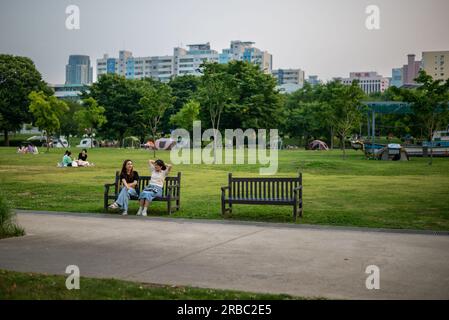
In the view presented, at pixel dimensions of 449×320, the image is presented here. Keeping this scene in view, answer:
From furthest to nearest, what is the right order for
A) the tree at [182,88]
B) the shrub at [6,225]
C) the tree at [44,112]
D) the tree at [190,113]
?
the tree at [182,88] < the tree at [190,113] < the tree at [44,112] < the shrub at [6,225]

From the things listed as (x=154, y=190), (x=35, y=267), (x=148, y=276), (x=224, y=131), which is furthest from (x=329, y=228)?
(x=224, y=131)

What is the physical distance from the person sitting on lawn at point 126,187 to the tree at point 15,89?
63680 mm

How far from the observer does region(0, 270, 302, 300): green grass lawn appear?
19.4ft

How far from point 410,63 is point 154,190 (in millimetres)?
141578

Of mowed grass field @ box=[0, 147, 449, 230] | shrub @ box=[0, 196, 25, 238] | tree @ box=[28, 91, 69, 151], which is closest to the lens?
shrub @ box=[0, 196, 25, 238]

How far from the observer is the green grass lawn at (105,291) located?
5918 millimetres

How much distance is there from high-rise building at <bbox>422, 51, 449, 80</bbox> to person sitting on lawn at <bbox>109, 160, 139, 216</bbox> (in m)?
66.7

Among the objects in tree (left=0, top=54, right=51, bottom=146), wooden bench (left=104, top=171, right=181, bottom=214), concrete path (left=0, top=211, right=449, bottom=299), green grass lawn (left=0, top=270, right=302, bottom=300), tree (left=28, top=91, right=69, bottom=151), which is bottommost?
concrete path (left=0, top=211, right=449, bottom=299)

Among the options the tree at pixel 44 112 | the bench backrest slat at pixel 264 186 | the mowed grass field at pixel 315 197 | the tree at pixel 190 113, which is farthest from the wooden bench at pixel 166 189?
the tree at pixel 190 113

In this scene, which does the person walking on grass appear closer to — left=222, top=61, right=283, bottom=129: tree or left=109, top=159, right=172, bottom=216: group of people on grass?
left=109, top=159, right=172, bottom=216: group of people on grass

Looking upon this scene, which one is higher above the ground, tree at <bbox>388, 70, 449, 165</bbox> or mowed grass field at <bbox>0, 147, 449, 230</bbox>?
tree at <bbox>388, 70, 449, 165</bbox>

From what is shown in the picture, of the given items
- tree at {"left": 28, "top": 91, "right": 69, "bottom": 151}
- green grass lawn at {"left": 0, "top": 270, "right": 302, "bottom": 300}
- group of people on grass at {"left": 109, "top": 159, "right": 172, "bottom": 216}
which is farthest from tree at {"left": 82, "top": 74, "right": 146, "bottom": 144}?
green grass lawn at {"left": 0, "top": 270, "right": 302, "bottom": 300}

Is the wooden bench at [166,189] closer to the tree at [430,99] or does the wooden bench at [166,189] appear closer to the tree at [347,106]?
the tree at [430,99]

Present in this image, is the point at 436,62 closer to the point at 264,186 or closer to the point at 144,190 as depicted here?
the point at 264,186
